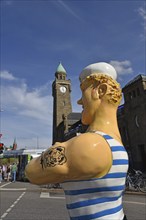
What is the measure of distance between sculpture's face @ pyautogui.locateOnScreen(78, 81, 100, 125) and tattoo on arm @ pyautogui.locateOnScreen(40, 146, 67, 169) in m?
0.47

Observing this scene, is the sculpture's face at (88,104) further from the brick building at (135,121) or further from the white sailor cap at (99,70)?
the brick building at (135,121)

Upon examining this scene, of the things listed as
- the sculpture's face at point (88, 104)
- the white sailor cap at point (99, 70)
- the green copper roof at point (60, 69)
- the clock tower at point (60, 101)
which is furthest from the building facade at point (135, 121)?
the green copper roof at point (60, 69)

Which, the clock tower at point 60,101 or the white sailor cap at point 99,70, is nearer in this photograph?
the white sailor cap at point 99,70

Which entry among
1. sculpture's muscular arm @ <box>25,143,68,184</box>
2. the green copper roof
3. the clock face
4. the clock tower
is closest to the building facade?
sculpture's muscular arm @ <box>25,143,68,184</box>

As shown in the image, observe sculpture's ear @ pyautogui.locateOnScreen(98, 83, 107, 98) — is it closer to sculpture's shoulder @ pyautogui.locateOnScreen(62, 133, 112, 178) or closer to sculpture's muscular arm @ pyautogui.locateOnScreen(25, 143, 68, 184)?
sculpture's shoulder @ pyautogui.locateOnScreen(62, 133, 112, 178)

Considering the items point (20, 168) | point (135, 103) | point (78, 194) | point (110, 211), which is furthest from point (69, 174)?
point (20, 168)

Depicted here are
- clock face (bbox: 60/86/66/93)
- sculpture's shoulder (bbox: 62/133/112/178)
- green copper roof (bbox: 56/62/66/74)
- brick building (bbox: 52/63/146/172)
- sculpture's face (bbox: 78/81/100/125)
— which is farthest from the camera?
green copper roof (bbox: 56/62/66/74)

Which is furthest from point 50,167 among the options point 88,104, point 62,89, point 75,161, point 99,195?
point 62,89

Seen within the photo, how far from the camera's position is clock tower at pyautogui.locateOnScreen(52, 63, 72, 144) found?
2238 inches

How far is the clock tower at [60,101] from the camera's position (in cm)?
5683

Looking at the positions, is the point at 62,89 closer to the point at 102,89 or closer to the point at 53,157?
the point at 102,89

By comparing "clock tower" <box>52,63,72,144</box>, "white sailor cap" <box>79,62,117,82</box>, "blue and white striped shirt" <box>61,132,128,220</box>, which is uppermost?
"clock tower" <box>52,63,72,144</box>

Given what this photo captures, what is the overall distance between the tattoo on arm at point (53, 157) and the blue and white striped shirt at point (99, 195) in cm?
22

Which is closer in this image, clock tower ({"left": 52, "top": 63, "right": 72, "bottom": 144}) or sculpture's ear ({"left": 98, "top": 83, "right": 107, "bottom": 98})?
sculpture's ear ({"left": 98, "top": 83, "right": 107, "bottom": 98})
